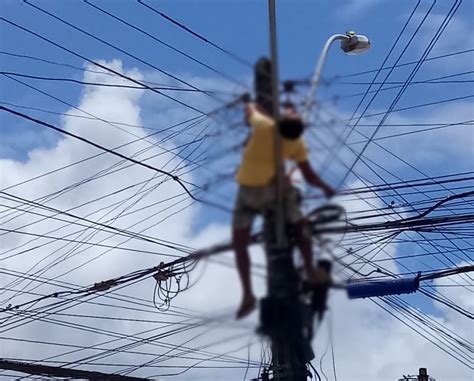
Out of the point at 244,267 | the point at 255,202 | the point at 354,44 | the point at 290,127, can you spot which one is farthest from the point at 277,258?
the point at 354,44

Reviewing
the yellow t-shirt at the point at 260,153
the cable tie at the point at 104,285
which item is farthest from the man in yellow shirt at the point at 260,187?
the cable tie at the point at 104,285

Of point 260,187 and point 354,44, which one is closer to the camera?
point 260,187

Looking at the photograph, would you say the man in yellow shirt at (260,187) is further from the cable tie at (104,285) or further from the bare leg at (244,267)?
the cable tie at (104,285)

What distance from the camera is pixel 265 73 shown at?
23.0 ft

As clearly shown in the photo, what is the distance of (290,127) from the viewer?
6.38 metres

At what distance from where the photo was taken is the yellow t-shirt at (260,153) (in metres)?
6.62

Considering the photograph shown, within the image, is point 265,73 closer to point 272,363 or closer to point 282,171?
point 282,171

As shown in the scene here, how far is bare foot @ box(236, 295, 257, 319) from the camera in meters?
6.63

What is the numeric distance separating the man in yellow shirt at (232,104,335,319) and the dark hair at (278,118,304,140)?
0.06 metres

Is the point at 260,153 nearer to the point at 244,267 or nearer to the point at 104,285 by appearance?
the point at 244,267

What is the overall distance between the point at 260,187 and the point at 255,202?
119mm

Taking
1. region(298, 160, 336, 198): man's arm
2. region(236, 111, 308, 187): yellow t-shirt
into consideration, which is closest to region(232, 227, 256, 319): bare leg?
region(236, 111, 308, 187): yellow t-shirt

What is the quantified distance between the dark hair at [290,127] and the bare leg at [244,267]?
0.80 m

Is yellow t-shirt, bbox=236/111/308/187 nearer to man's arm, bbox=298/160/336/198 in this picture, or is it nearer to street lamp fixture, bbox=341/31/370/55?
man's arm, bbox=298/160/336/198
